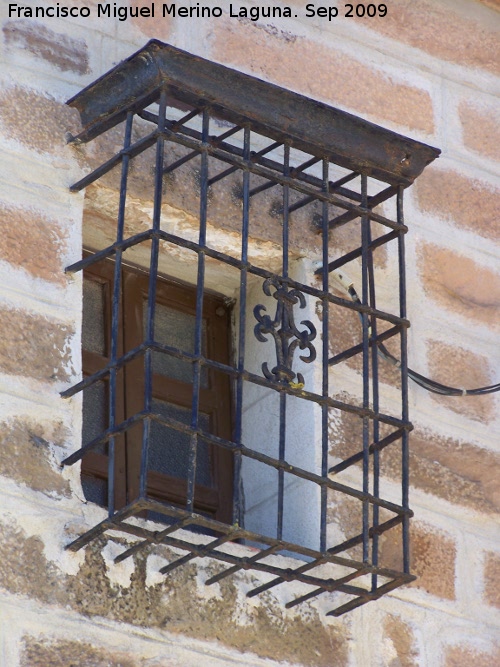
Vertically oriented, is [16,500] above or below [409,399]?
below

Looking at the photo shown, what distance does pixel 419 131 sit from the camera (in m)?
3.21

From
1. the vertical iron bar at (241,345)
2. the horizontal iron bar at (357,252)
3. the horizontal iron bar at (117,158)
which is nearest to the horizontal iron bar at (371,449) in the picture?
the vertical iron bar at (241,345)

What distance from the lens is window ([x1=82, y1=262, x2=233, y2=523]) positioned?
2.71m

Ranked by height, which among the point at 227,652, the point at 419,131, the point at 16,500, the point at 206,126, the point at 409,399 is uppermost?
the point at 419,131

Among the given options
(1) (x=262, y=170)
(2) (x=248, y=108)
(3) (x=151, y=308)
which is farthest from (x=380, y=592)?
(2) (x=248, y=108)

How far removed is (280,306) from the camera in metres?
2.60

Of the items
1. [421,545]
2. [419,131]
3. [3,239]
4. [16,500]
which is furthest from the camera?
[419,131]

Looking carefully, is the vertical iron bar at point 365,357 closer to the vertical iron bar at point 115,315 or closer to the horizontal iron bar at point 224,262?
the horizontal iron bar at point 224,262

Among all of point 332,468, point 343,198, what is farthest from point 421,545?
point 343,198

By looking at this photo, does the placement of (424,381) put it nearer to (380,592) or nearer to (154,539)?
(380,592)

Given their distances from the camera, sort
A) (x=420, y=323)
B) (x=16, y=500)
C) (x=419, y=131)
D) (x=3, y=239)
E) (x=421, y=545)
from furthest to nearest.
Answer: (x=419, y=131) → (x=420, y=323) → (x=421, y=545) → (x=3, y=239) → (x=16, y=500)

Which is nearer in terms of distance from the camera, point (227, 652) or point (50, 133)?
point (227, 652)

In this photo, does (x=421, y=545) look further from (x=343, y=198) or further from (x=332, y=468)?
(x=343, y=198)

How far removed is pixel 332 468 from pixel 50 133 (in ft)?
2.53
